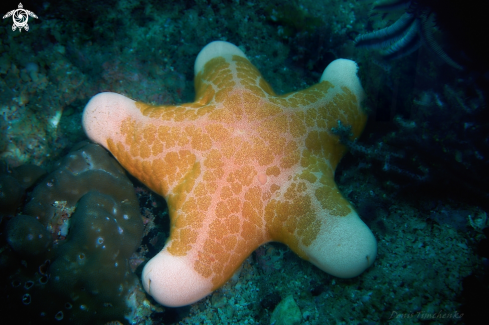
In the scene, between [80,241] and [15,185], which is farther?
[15,185]

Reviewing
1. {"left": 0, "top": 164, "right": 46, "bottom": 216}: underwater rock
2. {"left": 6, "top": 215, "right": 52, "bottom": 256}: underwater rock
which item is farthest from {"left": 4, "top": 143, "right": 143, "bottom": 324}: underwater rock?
{"left": 0, "top": 164, "right": 46, "bottom": 216}: underwater rock

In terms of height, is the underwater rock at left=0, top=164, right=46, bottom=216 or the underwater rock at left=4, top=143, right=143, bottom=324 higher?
the underwater rock at left=0, top=164, right=46, bottom=216

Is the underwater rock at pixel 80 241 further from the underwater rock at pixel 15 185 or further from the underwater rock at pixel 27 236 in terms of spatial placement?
the underwater rock at pixel 15 185

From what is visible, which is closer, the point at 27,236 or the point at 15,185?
the point at 27,236

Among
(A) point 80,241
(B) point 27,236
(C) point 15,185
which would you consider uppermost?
(C) point 15,185

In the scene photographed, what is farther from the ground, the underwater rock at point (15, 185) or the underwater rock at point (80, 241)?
the underwater rock at point (15, 185)

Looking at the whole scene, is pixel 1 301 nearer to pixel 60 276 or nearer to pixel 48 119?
pixel 60 276

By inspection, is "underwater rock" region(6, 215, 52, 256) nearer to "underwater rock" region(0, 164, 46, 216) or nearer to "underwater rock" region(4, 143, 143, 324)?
"underwater rock" region(4, 143, 143, 324)

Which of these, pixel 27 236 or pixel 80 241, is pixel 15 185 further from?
pixel 80 241

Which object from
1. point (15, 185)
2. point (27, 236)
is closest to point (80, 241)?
point (27, 236)

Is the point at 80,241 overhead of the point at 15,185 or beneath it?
beneath

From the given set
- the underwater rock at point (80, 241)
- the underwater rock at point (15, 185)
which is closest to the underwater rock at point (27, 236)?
the underwater rock at point (80, 241)
